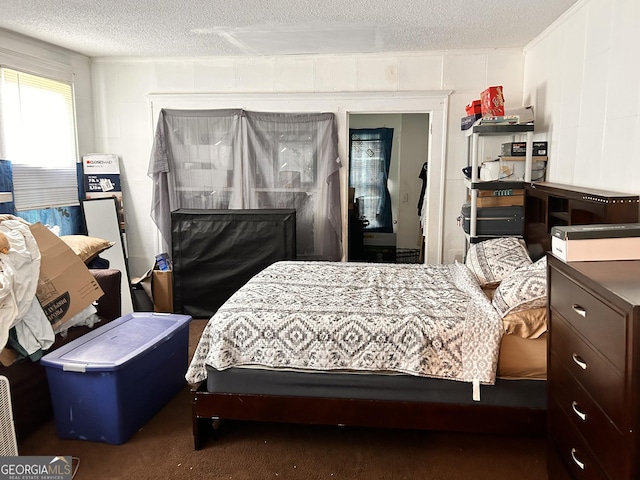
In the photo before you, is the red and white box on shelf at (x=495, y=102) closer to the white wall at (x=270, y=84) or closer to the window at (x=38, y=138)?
the white wall at (x=270, y=84)

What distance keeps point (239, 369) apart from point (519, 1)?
277 centimetres

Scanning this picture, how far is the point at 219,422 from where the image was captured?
2.78 metres

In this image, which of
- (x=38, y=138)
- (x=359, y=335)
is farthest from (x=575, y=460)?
(x=38, y=138)

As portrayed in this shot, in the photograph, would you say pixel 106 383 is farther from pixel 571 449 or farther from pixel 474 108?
pixel 474 108

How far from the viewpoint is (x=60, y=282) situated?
2951mm

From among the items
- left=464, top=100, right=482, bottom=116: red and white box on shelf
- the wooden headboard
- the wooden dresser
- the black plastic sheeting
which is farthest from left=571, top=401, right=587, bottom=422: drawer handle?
the black plastic sheeting

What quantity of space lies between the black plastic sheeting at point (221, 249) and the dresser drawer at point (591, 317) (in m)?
2.89

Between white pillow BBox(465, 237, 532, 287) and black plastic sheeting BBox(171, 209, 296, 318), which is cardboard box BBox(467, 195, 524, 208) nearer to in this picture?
white pillow BBox(465, 237, 532, 287)

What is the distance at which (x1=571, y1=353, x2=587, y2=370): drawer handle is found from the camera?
162cm

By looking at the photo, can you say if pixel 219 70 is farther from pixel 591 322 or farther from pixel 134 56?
pixel 591 322

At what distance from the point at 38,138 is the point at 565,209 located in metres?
4.15

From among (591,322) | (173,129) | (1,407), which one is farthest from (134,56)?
(591,322)

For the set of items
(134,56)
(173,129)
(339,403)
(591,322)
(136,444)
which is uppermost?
(134,56)

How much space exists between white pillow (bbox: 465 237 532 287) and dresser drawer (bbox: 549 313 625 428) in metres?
1.17
